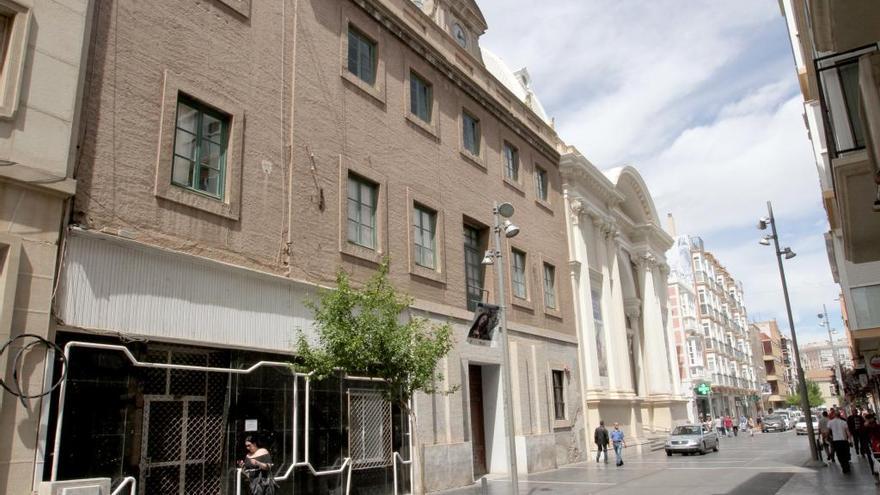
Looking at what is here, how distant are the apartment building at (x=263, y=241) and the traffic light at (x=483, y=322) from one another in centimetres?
307

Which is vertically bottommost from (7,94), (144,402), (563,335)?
(144,402)

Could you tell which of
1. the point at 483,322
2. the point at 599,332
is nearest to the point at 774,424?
the point at 599,332

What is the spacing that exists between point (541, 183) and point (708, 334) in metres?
50.8

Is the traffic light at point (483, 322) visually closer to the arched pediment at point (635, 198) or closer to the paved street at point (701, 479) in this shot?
the paved street at point (701, 479)

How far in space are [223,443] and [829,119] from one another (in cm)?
1048

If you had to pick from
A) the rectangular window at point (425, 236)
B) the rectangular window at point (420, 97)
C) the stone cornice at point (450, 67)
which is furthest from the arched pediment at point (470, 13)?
the rectangular window at point (425, 236)

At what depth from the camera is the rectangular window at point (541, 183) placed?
83.9ft

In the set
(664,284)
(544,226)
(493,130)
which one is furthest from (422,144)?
(664,284)

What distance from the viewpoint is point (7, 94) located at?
8719 mm

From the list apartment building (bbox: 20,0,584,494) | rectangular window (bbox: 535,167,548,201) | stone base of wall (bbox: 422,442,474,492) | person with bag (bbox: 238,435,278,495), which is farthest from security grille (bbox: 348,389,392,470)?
rectangular window (bbox: 535,167,548,201)

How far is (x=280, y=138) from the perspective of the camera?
13492 millimetres

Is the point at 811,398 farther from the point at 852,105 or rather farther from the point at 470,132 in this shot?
the point at 852,105

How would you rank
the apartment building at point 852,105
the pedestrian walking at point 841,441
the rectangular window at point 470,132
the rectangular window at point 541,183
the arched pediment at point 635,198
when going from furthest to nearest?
the arched pediment at point 635,198, the rectangular window at point 541,183, the rectangular window at point 470,132, the pedestrian walking at point 841,441, the apartment building at point 852,105

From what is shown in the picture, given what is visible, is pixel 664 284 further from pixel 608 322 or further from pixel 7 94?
pixel 7 94
